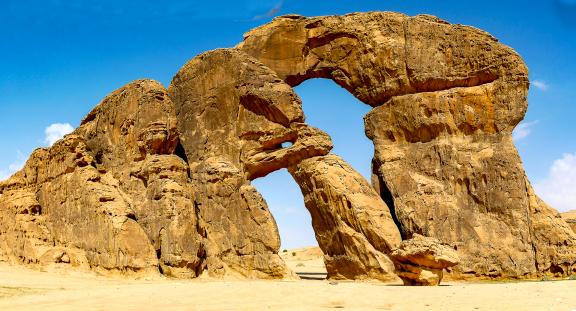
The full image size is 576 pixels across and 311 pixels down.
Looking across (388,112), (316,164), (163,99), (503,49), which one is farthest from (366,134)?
(163,99)

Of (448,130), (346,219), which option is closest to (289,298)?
(346,219)

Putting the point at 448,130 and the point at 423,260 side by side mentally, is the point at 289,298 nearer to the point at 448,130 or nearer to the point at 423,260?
the point at 423,260

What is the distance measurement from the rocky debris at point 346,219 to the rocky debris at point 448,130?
4.40ft

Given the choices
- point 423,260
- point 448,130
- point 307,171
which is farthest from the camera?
point 448,130

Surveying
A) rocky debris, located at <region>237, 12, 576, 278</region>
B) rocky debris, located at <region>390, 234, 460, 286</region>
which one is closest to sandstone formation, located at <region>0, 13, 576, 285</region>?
rocky debris, located at <region>237, 12, 576, 278</region>

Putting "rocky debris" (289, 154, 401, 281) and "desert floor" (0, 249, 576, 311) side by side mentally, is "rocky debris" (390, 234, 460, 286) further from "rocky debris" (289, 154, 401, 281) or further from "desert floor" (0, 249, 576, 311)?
"rocky debris" (289, 154, 401, 281)

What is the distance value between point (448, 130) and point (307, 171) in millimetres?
5188

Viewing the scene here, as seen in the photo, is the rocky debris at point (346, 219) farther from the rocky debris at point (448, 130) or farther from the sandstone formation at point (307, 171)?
the rocky debris at point (448, 130)

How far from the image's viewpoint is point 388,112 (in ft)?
75.4

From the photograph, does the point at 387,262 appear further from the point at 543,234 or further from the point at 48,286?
the point at 48,286

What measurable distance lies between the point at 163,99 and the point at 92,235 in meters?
5.52

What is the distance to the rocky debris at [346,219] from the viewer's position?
1984 centimetres

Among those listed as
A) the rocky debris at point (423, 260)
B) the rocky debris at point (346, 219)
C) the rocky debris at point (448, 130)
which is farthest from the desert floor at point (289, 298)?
the rocky debris at point (448, 130)

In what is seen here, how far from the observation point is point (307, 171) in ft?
70.6
